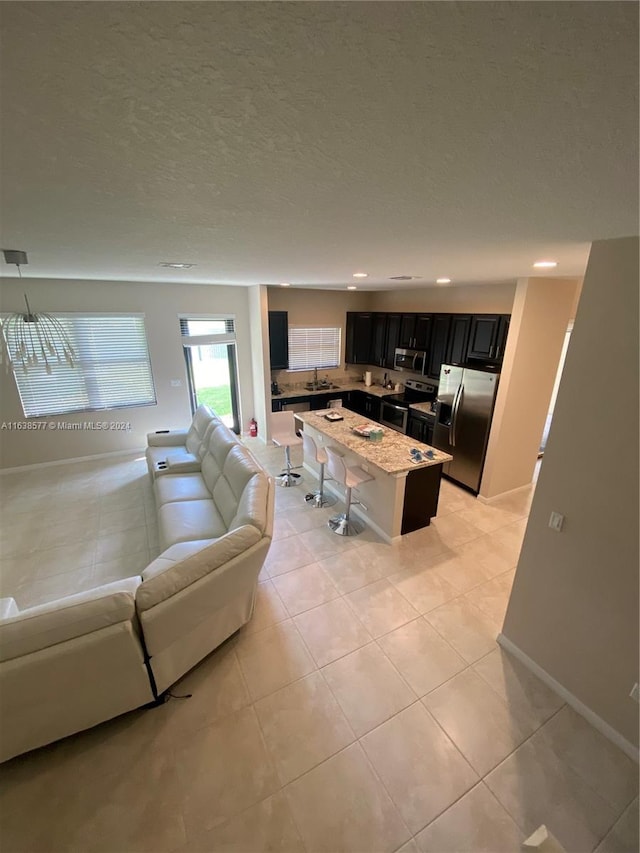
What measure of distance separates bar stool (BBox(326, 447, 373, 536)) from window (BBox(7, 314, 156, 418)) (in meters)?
3.64

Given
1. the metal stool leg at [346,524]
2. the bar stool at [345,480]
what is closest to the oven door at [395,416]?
the bar stool at [345,480]

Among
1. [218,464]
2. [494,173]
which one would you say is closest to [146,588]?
[218,464]

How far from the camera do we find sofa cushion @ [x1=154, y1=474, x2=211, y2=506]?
11.8 ft

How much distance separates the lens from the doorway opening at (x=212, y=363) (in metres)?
5.79

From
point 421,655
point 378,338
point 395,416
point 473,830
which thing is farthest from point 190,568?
point 378,338

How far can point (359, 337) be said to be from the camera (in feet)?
22.6

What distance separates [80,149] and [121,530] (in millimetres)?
3868

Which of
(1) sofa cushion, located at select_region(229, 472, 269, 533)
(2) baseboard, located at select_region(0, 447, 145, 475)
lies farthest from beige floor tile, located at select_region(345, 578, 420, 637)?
(2) baseboard, located at select_region(0, 447, 145, 475)

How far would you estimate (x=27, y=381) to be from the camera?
4.84 metres

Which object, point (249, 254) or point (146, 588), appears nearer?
point (146, 588)

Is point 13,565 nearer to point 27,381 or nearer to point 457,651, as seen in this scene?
point 27,381

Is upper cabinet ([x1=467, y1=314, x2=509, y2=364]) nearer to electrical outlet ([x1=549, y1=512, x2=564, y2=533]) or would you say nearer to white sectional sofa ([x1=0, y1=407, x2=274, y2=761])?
electrical outlet ([x1=549, y1=512, x2=564, y2=533])

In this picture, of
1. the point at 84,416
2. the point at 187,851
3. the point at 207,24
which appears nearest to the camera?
the point at 207,24

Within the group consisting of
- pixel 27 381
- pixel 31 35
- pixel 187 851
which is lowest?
pixel 187 851
